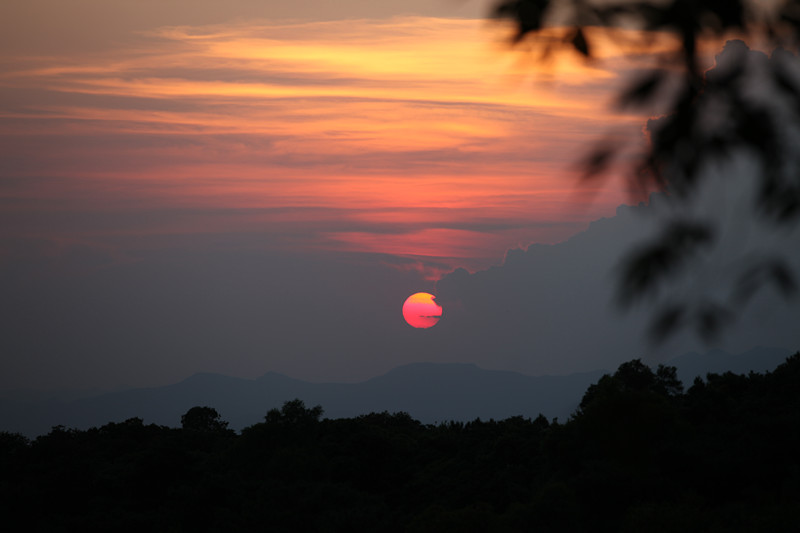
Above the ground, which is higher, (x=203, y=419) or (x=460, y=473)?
(x=203, y=419)

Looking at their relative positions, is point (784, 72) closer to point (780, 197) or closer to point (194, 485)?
point (780, 197)

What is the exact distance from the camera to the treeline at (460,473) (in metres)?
33.5

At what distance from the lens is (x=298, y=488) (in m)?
40.7

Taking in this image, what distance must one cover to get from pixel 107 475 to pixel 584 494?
1095 inches

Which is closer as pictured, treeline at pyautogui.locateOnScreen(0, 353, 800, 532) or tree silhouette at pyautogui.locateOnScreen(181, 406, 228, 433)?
treeline at pyautogui.locateOnScreen(0, 353, 800, 532)

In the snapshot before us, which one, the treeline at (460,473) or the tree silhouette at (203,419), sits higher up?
the tree silhouette at (203,419)

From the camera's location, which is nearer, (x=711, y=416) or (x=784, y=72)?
(x=784, y=72)

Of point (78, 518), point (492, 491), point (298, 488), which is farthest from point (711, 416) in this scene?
point (78, 518)

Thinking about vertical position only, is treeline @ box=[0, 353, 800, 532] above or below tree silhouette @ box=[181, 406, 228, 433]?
below

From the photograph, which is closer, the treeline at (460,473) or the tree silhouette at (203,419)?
the treeline at (460,473)

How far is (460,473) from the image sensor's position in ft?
153

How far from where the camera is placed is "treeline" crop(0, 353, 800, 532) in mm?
33500

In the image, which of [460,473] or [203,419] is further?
[203,419]

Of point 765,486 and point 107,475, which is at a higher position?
point 107,475
